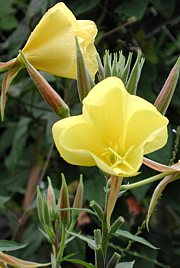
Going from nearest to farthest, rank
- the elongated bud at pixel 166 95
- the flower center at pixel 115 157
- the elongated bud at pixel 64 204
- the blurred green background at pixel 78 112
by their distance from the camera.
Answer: the flower center at pixel 115 157 → the elongated bud at pixel 166 95 → the elongated bud at pixel 64 204 → the blurred green background at pixel 78 112

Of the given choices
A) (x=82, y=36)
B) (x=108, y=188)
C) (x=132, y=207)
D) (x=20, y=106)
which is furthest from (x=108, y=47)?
(x=108, y=188)

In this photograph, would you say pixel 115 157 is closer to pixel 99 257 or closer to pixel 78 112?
pixel 99 257

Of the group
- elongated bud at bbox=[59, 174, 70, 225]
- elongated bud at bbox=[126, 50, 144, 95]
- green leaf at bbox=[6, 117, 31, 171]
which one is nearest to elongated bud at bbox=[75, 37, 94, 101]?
elongated bud at bbox=[126, 50, 144, 95]

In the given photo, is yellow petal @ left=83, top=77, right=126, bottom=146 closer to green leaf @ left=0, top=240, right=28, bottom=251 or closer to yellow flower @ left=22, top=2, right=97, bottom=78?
yellow flower @ left=22, top=2, right=97, bottom=78

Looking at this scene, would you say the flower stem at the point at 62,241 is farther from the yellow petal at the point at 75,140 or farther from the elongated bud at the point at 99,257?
the yellow petal at the point at 75,140

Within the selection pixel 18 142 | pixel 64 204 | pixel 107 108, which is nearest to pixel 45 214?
pixel 64 204

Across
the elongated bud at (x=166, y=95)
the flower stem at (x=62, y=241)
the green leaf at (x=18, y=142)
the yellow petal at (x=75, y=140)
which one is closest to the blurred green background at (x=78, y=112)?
the green leaf at (x=18, y=142)

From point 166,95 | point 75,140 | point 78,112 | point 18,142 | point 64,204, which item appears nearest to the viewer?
point 75,140

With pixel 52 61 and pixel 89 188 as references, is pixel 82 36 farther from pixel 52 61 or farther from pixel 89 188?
pixel 89 188
